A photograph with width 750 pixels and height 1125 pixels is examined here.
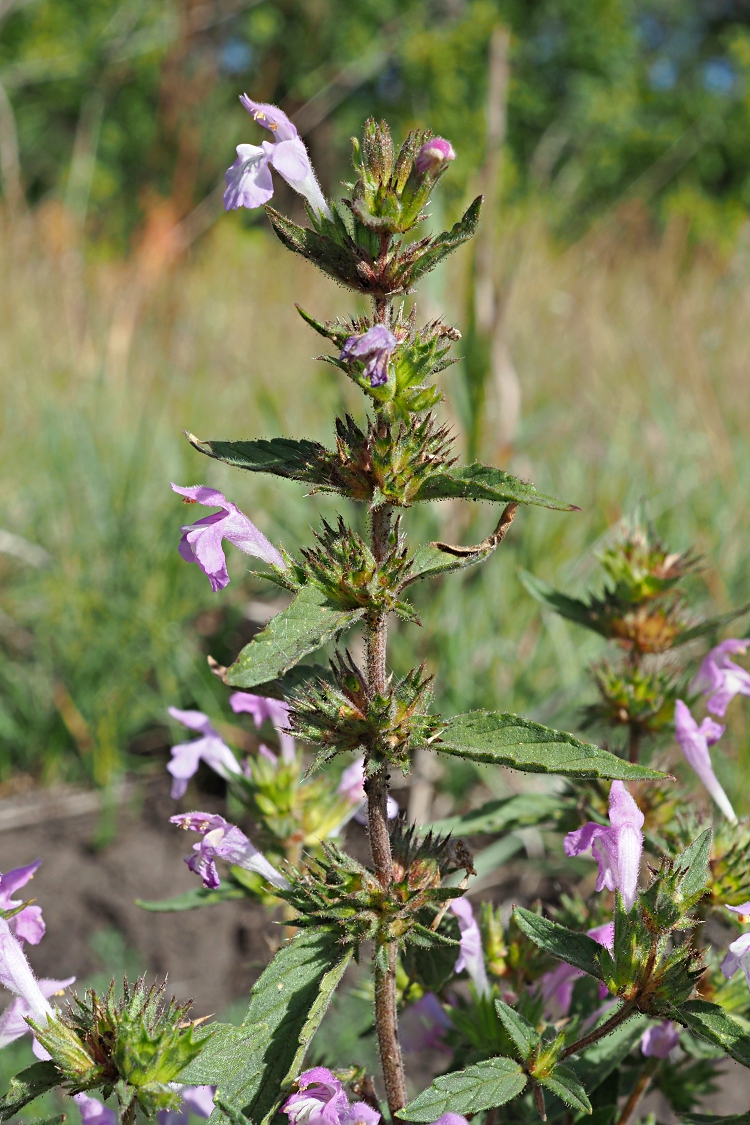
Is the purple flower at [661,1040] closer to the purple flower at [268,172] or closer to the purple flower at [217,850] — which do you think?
the purple flower at [217,850]

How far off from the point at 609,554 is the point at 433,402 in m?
0.65

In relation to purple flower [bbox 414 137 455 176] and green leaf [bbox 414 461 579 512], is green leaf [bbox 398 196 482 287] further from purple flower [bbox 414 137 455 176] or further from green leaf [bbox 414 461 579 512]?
green leaf [bbox 414 461 579 512]

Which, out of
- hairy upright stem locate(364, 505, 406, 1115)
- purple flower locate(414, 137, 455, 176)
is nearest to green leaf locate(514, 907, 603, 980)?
hairy upright stem locate(364, 505, 406, 1115)

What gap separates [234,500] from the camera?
10.6 ft

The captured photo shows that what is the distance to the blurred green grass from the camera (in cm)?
276

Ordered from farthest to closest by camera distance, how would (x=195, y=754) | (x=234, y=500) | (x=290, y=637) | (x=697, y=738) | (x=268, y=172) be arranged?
(x=234, y=500)
(x=195, y=754)
(x=697, y=738)
(x=268, y=172)
(x=290, y=637)

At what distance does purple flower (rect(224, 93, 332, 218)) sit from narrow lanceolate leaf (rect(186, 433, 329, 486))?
0.20 meters

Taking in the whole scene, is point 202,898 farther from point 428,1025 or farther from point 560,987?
point 560,987

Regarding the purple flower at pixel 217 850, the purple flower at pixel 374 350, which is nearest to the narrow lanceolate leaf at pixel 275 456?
the purple flower at pixel 374 350

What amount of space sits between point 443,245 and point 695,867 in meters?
0.57

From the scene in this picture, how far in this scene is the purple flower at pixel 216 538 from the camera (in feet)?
2.69

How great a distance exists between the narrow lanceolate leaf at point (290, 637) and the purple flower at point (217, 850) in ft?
→ 0.89

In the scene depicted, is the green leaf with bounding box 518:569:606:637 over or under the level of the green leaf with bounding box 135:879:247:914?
over

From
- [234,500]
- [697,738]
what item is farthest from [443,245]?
[234,500]
